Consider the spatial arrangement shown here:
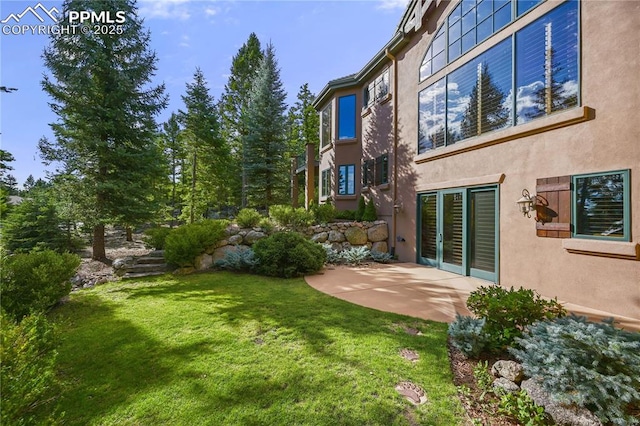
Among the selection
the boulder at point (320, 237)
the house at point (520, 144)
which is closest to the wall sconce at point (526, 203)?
the house at point (520, 144)

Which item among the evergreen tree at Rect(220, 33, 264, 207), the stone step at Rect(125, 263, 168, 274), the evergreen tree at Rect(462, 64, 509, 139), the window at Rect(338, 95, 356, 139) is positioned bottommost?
the stone step at Rect(125, 263, 168, 274)

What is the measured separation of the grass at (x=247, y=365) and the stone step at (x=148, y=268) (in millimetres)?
2698

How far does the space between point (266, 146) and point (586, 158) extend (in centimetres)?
1350

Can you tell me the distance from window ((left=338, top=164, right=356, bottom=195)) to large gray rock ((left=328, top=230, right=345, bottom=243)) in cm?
362

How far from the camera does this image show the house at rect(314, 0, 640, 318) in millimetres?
4172

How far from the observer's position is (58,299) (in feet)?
15.8

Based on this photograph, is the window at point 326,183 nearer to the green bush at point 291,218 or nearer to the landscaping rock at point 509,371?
the green bush at point 291,218

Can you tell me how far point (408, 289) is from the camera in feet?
18.9

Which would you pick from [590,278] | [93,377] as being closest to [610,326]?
[590,278]

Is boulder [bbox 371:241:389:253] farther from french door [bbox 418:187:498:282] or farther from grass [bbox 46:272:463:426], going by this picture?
grass [bbox 46:272:463:426]

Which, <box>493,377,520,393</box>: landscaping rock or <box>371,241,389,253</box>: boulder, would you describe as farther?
<box>371,241,389,253</box>: boulder

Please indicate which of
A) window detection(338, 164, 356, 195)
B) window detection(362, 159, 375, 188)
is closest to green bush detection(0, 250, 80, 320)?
window detection(362, 159, 375, 188)

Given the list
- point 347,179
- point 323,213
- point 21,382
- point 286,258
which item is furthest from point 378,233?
point 21,382

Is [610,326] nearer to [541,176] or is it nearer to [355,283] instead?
[541,176]
